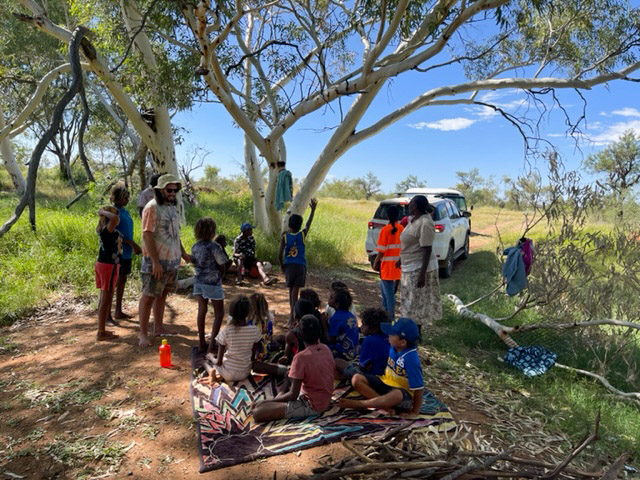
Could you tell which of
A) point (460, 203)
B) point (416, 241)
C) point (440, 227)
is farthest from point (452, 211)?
point (416, 241)

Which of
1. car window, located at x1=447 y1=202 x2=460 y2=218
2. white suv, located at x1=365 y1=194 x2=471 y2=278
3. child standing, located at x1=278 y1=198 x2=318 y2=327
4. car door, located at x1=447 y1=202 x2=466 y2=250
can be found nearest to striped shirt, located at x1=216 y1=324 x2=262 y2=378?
child standing, located at x1=278 y1=198 x2=318 y2=327

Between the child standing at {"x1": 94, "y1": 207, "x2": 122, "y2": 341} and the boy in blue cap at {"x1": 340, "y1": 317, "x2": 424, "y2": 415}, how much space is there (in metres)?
2.84

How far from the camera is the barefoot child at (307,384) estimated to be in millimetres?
3354

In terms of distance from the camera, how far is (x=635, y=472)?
332 cm

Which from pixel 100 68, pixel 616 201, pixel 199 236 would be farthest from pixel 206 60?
pixel 616 201

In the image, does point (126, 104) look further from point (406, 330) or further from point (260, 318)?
point (406, 330)

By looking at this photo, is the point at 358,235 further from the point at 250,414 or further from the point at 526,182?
the point at 250,414

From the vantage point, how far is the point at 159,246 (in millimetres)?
4504

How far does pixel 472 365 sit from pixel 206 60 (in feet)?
18.3

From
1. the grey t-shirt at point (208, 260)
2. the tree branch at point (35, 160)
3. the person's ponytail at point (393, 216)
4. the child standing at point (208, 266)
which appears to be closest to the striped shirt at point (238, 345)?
the child standing at point (208, 266)

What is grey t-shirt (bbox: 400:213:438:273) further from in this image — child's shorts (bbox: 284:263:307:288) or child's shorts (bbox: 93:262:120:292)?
child's shorts (bbox: 93:262:120:292)

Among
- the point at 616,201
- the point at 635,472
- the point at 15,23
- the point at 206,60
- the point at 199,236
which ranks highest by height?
the point at 15,23

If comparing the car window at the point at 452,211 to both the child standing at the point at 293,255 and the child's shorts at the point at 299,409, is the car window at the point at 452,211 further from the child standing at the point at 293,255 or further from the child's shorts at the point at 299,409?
the child's shorts at the point at 299,409

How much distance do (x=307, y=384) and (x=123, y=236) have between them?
3.01 m
